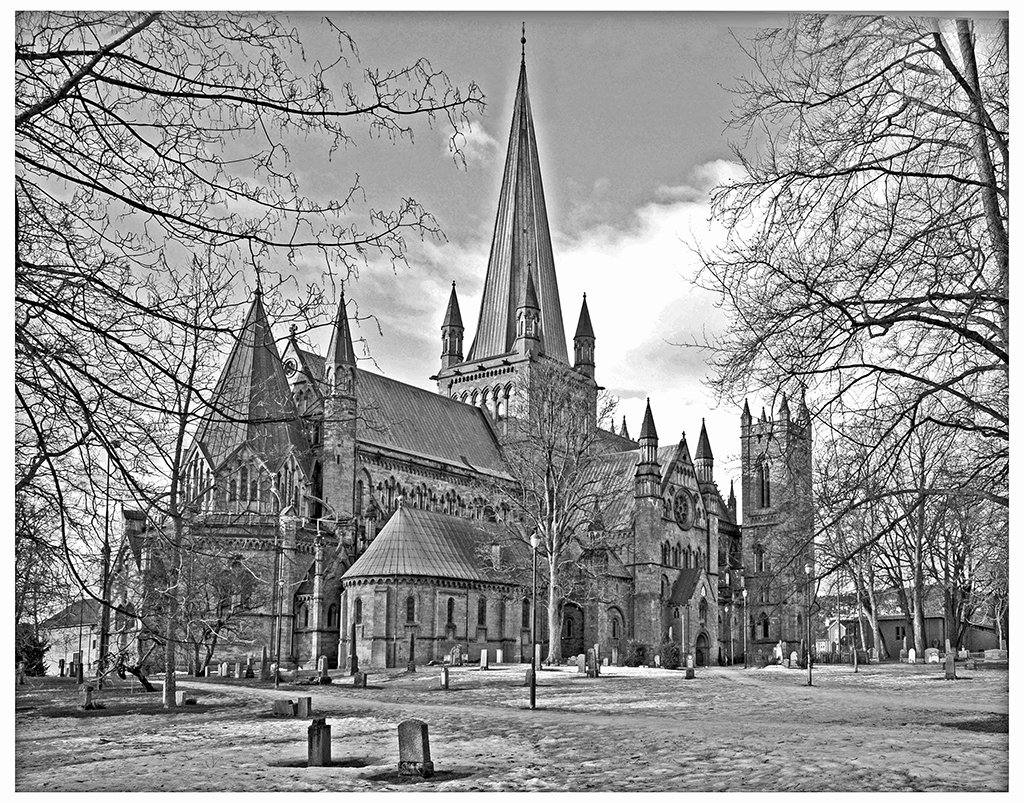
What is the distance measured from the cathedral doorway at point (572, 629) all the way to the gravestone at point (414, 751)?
31.2m

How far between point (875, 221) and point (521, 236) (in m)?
5.03

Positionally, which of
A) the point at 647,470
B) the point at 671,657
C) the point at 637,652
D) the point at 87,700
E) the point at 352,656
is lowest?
the point at 637,652

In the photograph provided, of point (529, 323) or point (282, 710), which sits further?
point (529, 323)

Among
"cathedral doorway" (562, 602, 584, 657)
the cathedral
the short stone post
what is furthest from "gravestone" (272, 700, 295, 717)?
"cathedral doorway" (562, 602, 584, 657)

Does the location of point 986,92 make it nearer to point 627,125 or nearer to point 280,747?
point 627,125

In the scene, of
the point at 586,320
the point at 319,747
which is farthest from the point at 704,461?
the point at 319,747

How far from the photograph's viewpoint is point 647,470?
44.9m

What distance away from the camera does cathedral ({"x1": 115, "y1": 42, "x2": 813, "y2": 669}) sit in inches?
361

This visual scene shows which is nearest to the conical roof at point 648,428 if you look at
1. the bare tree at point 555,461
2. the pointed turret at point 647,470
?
the pointed turret at point 647,470

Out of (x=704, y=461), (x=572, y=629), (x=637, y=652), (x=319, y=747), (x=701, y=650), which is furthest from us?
(x=704, y=461)

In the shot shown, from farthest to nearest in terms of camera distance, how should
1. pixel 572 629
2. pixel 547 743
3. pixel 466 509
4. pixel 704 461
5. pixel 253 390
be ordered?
pixel 704 461 → pixel 466 509 → pixel 572 629 → pixel 547 743 → pixel 253 390

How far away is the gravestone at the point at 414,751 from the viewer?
798 centimetres

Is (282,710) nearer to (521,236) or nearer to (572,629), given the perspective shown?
(521,236)

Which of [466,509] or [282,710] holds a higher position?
[466,509]
